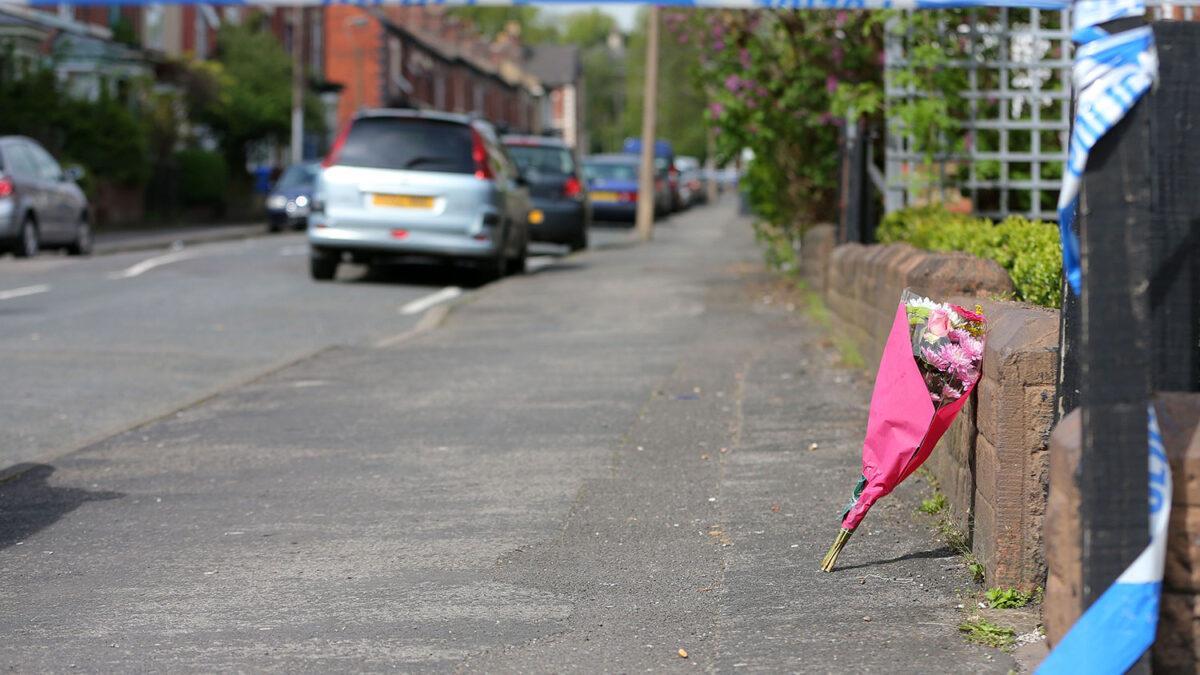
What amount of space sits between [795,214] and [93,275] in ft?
27.9

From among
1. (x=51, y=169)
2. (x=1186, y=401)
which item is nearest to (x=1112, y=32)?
(x=1186, y=401)

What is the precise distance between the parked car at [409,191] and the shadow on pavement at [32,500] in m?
9.11

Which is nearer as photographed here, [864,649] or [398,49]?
[864,649]

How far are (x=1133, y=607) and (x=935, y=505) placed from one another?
7.70 ft

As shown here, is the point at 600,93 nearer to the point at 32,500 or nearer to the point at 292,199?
the point at 292,199

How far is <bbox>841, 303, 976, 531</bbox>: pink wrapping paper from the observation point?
14.8 ft

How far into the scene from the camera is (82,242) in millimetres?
22734

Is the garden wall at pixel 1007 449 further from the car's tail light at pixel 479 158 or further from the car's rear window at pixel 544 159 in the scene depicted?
the car's rear window at pixel 544 159

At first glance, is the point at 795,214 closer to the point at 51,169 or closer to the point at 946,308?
the point at 946,308

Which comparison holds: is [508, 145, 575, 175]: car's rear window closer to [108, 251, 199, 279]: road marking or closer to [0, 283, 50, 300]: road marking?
[108, 251, 199, 279]: road marking

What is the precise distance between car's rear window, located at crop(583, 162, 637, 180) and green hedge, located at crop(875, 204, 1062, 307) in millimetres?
26260

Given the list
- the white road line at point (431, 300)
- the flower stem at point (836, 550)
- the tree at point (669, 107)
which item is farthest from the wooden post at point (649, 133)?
the tree at point (669, 107)

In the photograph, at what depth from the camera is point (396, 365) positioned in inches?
389

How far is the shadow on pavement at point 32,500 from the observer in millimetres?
5602
